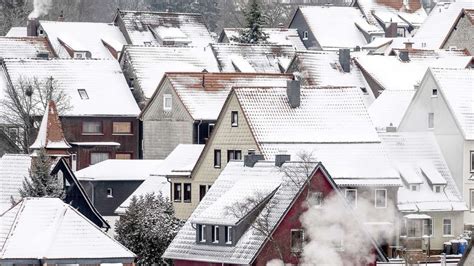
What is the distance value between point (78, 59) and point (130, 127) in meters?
5.29

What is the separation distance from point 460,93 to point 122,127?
21735 mm

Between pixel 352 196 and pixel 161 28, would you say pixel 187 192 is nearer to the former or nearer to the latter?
pixel 352 196

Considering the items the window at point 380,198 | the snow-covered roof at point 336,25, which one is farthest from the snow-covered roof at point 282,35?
the window at point 380,198

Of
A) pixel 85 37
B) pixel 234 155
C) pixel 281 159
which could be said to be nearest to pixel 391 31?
pixel 85 37

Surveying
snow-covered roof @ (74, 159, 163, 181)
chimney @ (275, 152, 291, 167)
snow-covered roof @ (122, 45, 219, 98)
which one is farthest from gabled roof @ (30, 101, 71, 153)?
snow-covered roof @ (122, 45, 219, 98)

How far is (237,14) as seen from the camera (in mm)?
174750

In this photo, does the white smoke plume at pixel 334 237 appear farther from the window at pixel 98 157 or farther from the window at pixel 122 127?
the window at pixel 122 127

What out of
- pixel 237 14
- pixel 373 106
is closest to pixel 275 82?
pixel 373 106

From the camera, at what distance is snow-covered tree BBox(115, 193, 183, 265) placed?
7594cm

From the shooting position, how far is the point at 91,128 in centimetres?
10381

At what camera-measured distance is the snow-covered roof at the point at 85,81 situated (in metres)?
103

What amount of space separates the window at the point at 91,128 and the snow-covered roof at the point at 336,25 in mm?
29067

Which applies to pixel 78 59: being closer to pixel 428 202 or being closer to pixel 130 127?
pixel 130 127

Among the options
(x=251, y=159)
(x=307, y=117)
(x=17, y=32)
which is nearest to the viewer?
(x=251, y=159)
